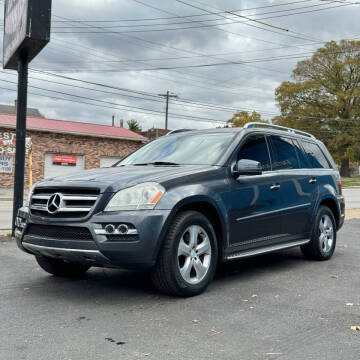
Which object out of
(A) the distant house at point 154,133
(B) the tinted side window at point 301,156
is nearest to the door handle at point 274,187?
(B) the tinted side window at point 301,156

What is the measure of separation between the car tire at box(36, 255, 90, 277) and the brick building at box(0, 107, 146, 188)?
77.2 feet

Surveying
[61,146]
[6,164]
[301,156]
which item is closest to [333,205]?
[301,156]

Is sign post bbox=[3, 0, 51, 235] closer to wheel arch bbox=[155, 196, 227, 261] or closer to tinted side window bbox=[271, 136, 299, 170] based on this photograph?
tinted side window bbox=[271, 136, 299, 170]

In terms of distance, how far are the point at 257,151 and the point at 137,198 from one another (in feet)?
6.68

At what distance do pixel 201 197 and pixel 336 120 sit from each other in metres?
52.4

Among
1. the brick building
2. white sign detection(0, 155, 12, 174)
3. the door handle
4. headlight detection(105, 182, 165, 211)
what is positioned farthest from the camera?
the brick building

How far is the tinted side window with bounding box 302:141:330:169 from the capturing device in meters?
7.09

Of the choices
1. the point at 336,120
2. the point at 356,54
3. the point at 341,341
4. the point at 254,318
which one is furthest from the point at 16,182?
the point at 356,54

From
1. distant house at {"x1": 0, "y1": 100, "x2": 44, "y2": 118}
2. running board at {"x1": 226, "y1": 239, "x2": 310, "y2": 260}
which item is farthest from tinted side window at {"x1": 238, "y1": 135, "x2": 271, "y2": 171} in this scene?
distant house at {"x1": 0, "y1": 100, "x2": 44, "y2": 118}

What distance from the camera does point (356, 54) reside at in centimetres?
5628

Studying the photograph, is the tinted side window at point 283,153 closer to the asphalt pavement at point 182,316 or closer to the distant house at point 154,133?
the asphalt pavement at point 182,316

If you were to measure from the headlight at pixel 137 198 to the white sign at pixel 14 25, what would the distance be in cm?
474

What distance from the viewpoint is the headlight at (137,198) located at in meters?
4.50

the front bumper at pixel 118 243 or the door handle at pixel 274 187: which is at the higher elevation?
the door handle at pixel 274 187
